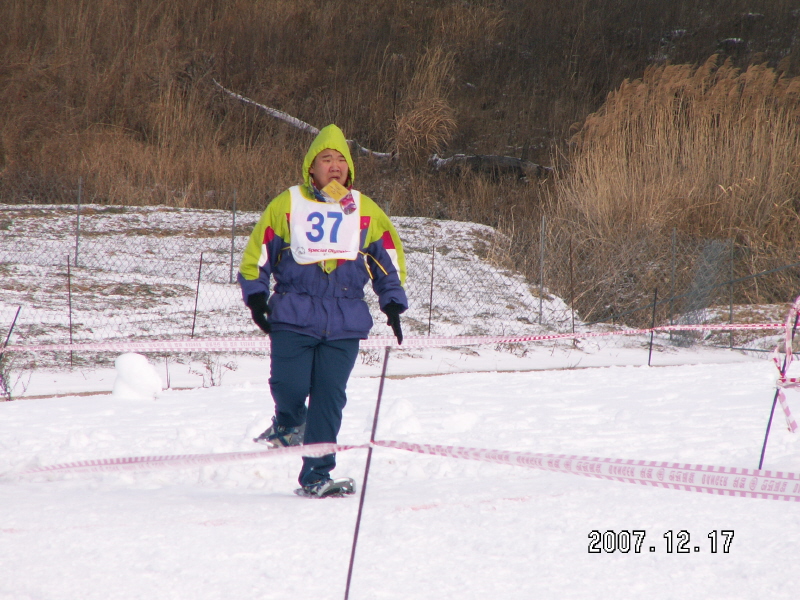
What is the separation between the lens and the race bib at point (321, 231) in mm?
3500

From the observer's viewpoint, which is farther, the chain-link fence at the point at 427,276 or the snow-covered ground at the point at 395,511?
the chain-link fence at the point at 427,276

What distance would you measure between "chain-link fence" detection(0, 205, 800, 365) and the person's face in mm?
5954

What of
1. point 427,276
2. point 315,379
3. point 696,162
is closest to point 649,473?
point 315,379

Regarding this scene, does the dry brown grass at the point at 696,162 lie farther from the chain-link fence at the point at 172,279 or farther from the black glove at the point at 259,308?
the black glove at the point at 259,308

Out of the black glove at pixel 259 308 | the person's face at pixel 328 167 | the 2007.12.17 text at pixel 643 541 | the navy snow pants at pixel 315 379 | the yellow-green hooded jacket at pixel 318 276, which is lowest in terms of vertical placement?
the 2007.12.17 text at pixel 643 541

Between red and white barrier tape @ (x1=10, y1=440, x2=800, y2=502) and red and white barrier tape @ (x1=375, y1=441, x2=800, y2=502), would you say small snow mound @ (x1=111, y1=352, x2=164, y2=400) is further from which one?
red and white barrier tape @ (x1=375, y1=441, x2=800, y2=502)

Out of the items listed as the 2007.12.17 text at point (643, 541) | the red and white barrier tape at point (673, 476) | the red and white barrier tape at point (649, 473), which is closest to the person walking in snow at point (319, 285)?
the red and white barrier tape at point (649, 473)

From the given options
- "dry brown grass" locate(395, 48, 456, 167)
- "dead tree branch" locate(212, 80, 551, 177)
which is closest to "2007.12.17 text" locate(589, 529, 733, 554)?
"dead tree branch" locate(212, 80, 551, 177)

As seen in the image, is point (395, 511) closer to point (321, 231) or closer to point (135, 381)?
point (321, 231)

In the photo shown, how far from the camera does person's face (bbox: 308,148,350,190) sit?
12.0 feet

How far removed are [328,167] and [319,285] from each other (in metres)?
0.51

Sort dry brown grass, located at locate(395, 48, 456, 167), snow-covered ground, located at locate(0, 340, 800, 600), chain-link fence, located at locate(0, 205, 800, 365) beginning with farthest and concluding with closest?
dry brown grass, located at locate(395, 48, 456, 167)
chain-link fence, located at locate(0, 205, 800, 365)
snow-covered ground, located at locate(0, 340, 800, 600)

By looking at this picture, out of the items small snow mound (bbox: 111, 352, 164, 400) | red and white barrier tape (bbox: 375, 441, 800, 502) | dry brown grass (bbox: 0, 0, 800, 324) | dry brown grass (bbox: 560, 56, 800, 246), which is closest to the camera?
red and white barrier tape (bbox: 375, 441, 800, 502)

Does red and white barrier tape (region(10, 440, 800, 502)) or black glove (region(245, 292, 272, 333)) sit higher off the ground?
black glove (region(245, 292, 272, 333))
